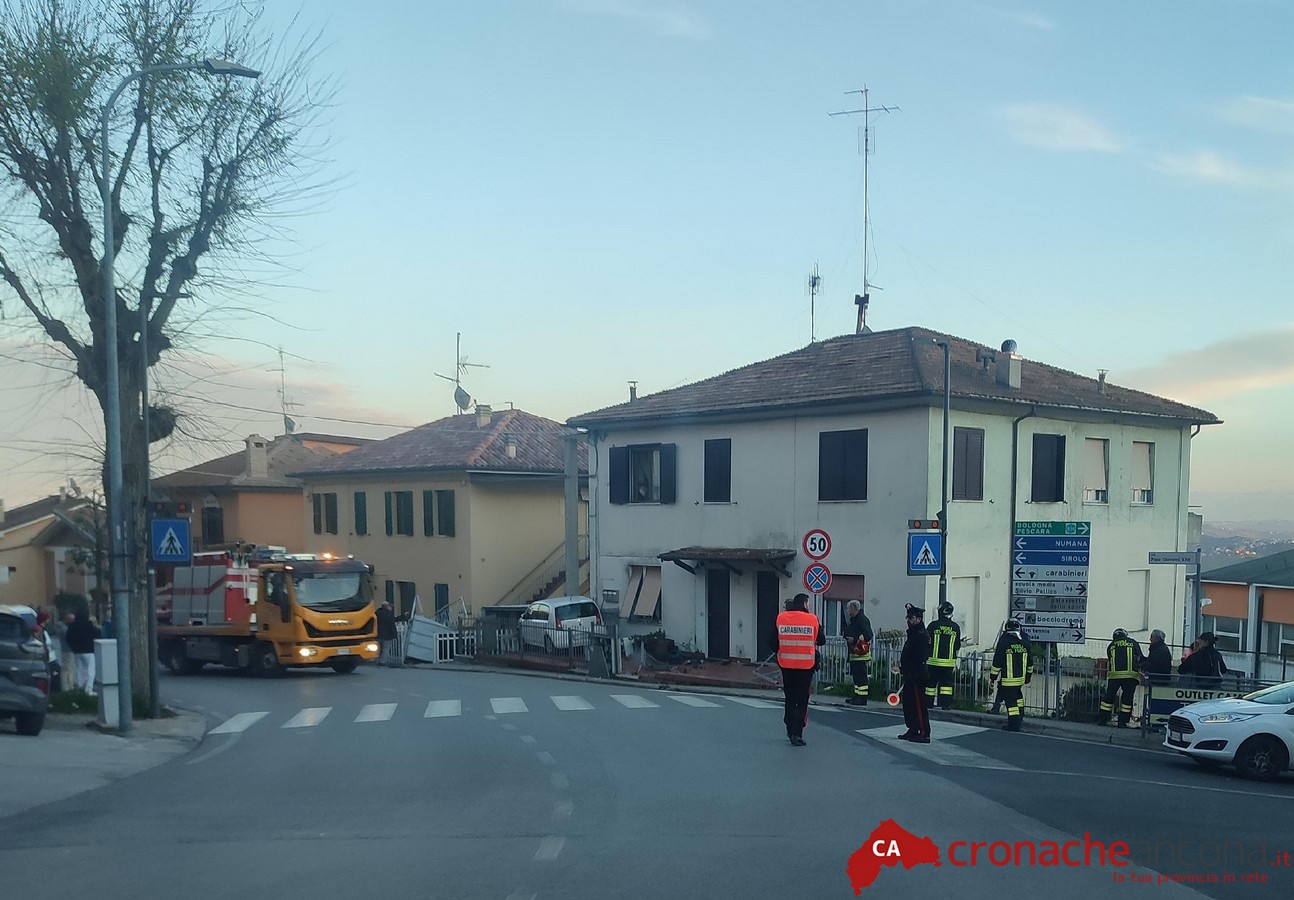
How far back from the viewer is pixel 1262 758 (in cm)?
1265

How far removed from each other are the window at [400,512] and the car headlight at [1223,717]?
32097 mm

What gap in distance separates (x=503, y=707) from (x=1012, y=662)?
26.1ft

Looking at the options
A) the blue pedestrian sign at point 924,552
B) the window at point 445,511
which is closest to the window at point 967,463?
the blue pedestrian sign at point 924,552

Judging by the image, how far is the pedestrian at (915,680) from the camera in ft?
43.6

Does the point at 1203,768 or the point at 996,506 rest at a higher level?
the point at 996,506

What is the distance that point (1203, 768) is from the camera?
13.5m

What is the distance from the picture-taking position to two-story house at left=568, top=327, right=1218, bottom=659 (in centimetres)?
2592

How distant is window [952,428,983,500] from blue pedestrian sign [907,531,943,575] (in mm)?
6629

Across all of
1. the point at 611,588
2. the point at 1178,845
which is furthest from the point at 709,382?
the point at 1178,845

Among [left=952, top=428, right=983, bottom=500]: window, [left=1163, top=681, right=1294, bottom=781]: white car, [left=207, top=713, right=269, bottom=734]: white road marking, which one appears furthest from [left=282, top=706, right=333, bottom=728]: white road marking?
[left=952, top=428, right=983, bottom=500]: window

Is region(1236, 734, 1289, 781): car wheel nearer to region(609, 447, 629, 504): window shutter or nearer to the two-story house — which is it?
the two-story house

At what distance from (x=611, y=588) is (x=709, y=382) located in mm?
6756

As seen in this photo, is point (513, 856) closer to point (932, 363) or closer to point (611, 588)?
point (932, 363)

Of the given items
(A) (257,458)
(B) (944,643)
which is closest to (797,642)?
(B) (944,643)
